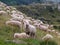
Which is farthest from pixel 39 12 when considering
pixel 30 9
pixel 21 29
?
pixel 21 29

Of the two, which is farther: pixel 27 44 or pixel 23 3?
pixel 23 3

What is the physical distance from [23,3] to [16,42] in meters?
173

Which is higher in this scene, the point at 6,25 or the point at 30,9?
the point at 6,25

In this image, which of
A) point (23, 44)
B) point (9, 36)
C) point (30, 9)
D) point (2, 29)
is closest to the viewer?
point (23, 44)

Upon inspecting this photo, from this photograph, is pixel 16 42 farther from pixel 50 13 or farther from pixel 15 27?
pixel 50 13

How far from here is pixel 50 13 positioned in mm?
168250

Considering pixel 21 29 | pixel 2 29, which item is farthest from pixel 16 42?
pixel 21 29

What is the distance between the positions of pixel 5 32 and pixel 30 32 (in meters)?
1.68

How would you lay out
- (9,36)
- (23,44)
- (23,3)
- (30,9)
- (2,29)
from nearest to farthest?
(23,44) → (9,36) → (2,29) → (30,9) → (23,3)

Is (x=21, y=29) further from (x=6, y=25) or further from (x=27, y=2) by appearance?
(x=27, y=2)

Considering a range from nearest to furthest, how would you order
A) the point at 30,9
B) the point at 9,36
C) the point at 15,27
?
the point at 9,36
the point at 15,27
the point at 30,9

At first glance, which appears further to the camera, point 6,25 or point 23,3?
point 23,3

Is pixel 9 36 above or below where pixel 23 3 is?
above

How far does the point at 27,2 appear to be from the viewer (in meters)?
190
